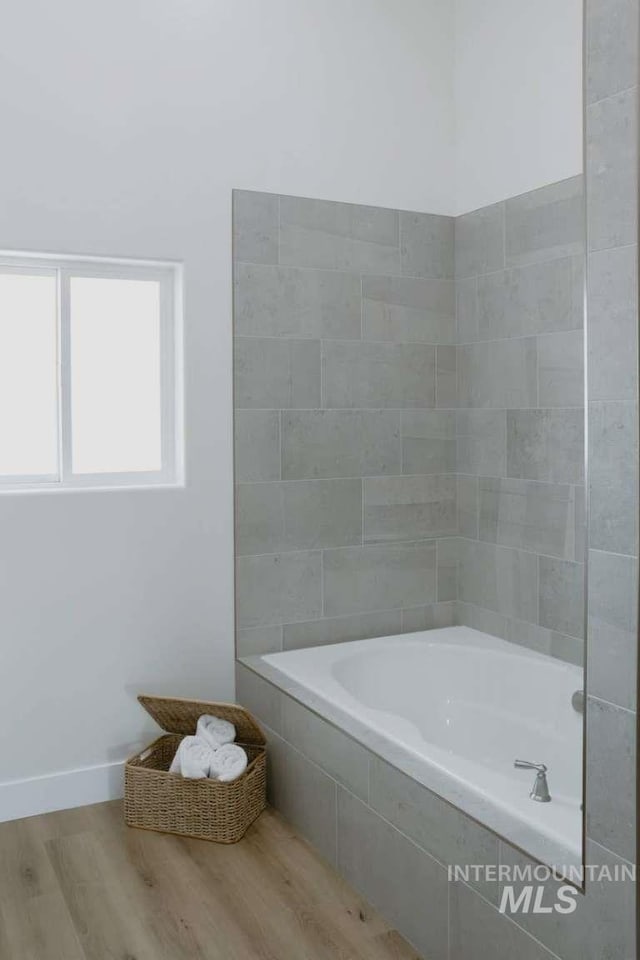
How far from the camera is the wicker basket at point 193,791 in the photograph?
2.79 m

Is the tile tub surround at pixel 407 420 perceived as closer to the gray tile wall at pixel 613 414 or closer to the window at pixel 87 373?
the window at pixel 87 373

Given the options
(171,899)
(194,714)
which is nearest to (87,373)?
(194,714)

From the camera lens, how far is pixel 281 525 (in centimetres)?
334

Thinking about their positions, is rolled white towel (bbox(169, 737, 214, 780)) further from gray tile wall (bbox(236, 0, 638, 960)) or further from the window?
the window

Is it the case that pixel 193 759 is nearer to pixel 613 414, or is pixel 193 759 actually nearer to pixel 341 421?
pixel 341 421

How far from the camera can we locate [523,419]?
3.29m

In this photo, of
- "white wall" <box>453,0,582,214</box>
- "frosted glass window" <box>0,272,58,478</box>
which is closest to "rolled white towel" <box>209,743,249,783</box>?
"frosted glass window" <box>0,272,58,478</box>

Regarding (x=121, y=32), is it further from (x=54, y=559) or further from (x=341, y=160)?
(x=54, y=559)

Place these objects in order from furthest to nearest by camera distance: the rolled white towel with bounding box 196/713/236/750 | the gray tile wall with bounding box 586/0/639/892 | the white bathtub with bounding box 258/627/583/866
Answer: the rolled white towel with bounding box 196/713/236/750 → the white bathtub with bounding box 258/627/583/866 → the gray tile wall with bounding box 586/0/639/892

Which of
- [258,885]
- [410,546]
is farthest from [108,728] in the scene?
[410,546]

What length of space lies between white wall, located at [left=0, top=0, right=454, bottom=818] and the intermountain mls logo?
1532 millimetres

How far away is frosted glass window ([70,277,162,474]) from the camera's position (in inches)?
123

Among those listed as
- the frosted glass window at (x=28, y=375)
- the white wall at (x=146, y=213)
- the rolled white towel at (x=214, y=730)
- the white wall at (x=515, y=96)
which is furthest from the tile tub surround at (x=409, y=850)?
the white wall at (x=515, y=96)

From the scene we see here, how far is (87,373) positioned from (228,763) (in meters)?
1.41
